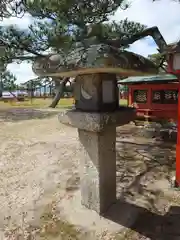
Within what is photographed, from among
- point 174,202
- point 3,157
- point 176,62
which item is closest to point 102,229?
point 174,202

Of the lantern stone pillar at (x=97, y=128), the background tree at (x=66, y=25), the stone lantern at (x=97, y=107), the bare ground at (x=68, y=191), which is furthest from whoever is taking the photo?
the background tree at (x=66, y=25)

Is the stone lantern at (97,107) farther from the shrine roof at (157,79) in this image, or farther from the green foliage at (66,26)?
the shrine roof at (157,79)

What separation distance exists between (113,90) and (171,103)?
4712mm

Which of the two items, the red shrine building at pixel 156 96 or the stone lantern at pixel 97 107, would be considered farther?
the red shrine building at pixel 156 96

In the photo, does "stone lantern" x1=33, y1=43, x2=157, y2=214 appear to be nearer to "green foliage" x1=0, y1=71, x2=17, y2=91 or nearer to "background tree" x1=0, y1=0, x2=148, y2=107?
"background tree" x1=0, y1=0, x2=148, y2=107

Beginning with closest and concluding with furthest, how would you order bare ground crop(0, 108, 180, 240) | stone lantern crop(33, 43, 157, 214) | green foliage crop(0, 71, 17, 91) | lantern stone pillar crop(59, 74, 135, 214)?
stone lantern crop(33, 43, 157, 214) → lantern stone pillar crop(59, 74, 135, 214) → bare ground crop(0, 108, 180, 240) → green foliage crop(0, 71, 17, 91)

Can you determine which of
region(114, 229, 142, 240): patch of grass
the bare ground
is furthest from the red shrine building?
region(114, 229, 142, 240): patch of grass

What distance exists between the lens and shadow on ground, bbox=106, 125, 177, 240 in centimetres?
294

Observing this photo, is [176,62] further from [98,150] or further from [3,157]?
[3,157]

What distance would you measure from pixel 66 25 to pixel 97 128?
5634 mm

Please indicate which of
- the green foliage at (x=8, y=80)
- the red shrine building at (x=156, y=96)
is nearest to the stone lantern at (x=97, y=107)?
the red shrine building at (x=156, y=96)

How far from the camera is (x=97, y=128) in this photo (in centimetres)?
255

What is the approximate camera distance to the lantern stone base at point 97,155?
2701 millimetres

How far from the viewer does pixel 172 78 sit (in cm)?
682
